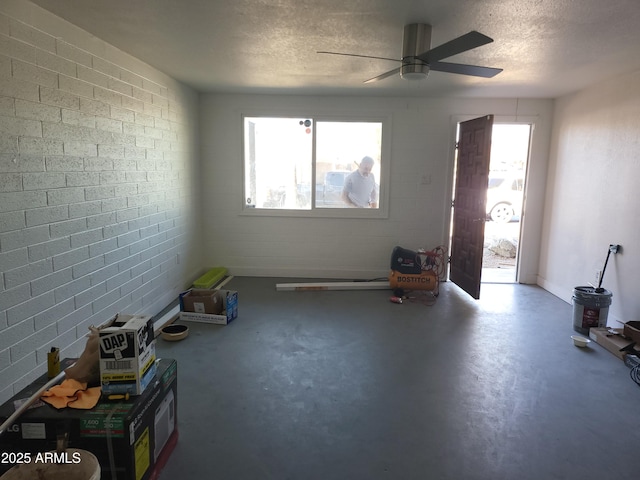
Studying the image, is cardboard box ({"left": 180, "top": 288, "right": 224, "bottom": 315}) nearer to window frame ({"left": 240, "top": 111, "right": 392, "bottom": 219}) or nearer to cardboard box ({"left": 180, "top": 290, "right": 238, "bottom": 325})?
cardboard box ({"left": 180, "top": 290, "right": 238, "bottom": 325})

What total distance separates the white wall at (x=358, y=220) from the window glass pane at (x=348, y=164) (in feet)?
0.72

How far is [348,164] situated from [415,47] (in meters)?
3.06

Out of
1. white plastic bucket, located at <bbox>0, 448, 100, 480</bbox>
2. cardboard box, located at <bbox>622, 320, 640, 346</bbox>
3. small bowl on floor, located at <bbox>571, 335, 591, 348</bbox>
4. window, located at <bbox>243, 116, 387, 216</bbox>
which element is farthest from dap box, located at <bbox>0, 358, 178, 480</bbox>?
window, located at <bbox>243, 116, 387, 216</bbox>

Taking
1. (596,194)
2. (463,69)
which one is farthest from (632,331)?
(463,69)

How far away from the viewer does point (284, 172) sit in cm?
605

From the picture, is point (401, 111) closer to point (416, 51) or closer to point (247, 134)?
point (247, 134)

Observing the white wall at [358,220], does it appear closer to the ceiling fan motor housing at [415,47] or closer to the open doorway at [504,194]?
the open doorway at [504,194]

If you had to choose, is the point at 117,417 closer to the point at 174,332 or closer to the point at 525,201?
the point at 174,332

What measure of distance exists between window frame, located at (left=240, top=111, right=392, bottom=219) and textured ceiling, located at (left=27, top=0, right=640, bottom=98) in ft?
3.82

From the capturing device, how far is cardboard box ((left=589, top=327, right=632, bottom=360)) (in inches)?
142

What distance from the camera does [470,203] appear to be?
5.24 m

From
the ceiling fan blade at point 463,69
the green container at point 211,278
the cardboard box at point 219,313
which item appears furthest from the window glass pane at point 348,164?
the ceiling fan blade at point 463,69

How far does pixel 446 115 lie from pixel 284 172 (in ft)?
7.91

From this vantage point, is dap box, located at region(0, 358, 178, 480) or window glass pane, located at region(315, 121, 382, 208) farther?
window glass pane, located at region(315, 121, 382, 208)
